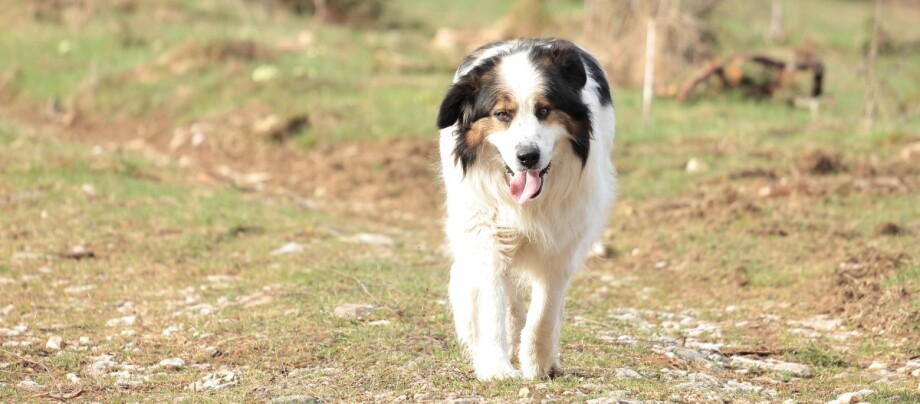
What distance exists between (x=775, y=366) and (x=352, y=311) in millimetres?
2801

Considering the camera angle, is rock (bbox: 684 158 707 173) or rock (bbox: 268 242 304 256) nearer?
rock (bbox: 268 242 304 256)

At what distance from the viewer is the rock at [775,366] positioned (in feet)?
22.0

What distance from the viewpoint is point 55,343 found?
7082mm

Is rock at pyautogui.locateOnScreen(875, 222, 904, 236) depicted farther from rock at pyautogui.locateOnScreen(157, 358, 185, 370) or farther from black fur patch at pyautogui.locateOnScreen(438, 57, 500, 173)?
rock at pyautogui.locateOnScreen(157, 358, 185, 370)

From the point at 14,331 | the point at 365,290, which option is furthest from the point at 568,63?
the point at 14,331

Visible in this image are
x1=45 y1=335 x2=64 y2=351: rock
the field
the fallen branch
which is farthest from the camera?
the fallen branch

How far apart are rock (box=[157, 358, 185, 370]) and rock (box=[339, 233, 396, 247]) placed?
386 cm

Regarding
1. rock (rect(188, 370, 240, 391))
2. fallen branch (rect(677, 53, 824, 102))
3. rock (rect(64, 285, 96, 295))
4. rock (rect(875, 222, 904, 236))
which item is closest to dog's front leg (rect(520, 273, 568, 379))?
rock (rect(188, 370, 240, 391))

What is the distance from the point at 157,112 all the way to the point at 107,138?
3.45 feet

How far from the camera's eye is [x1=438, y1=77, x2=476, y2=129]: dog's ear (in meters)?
5.81

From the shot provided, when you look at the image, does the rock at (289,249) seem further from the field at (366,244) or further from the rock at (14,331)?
the rock at (14,331)

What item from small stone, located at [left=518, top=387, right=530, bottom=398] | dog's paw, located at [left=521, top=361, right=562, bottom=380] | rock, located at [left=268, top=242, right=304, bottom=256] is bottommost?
rock, located at [left=268, top=242, right=304, bottom=256]

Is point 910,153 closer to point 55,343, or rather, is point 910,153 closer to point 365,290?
point 365,290

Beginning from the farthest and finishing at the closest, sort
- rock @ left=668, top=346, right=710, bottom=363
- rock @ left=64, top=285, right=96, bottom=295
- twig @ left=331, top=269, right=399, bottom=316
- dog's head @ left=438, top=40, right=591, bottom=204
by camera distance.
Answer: rock @ left=64, top=285, right=96, bottom=295 → twig @ left=331, top=269, right=399, bottom=316 → rock @ left=668, top=346, right=710, bottom=363 → dog's head @ left=438, top=40, right=591, bottom=204
